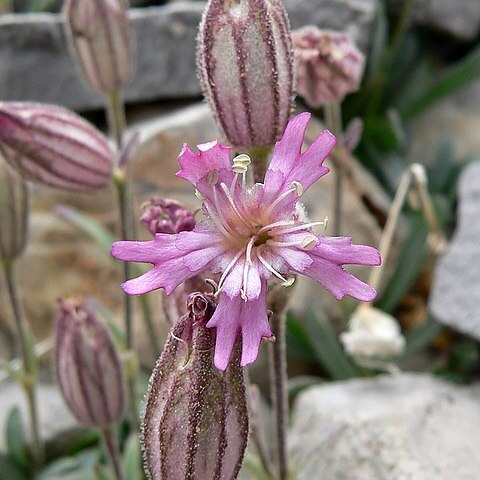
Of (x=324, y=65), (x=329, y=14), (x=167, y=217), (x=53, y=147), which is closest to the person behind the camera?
(x=167, y=217)

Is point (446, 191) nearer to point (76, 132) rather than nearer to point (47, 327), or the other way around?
point (47, 327)

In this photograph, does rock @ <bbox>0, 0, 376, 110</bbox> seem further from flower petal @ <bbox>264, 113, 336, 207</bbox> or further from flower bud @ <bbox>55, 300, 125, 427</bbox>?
flower petal @ <bbox>264, 113, 336, 207</bbox>

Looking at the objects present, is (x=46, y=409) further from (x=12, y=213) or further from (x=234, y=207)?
(x=234, y=207)

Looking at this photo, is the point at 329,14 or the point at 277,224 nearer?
the point at 277,224

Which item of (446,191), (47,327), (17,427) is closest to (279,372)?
(17,427)

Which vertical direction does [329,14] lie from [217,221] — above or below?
below

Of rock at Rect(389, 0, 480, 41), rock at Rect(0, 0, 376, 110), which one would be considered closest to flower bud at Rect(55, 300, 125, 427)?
rock at Rect(0, 0, 376, 110)

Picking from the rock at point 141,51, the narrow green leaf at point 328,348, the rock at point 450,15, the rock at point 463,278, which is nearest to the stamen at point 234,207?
the rock at point 463,278

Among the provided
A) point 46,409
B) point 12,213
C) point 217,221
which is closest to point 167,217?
point 217,221
